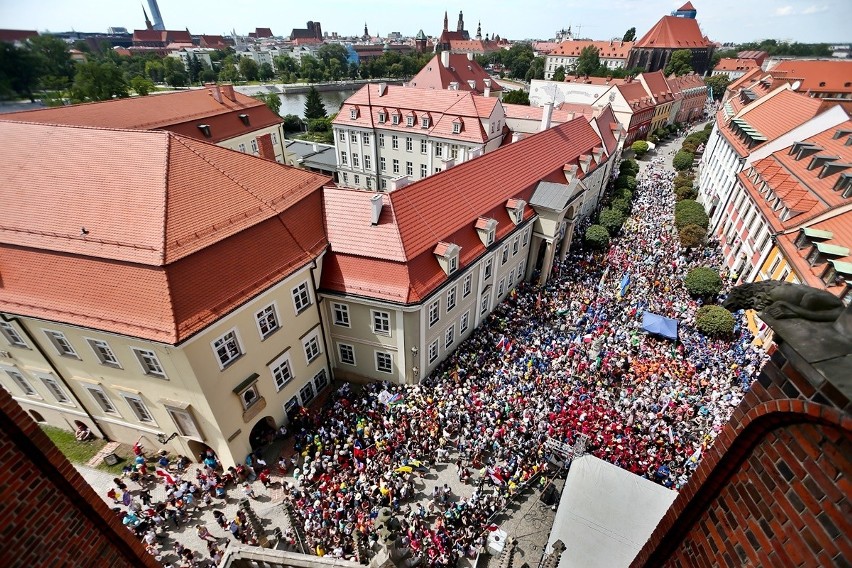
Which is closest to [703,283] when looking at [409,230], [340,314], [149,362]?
[409,230]

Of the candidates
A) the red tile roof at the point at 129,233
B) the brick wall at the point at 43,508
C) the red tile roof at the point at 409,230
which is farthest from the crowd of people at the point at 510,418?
the brick wall at the point at 43,508

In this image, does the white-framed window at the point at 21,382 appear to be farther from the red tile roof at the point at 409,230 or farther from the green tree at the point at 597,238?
the green tree at the point at 597,238

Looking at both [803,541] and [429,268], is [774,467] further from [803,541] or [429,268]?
[429,268]

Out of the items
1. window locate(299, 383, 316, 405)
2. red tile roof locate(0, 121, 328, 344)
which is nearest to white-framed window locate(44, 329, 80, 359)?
red tile roof locate(0, 121, 328, 344)

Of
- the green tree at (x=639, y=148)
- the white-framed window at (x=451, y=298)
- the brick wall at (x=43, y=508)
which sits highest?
the brick wall at (x=43, y=508)

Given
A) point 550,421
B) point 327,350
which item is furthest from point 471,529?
point 327,350
